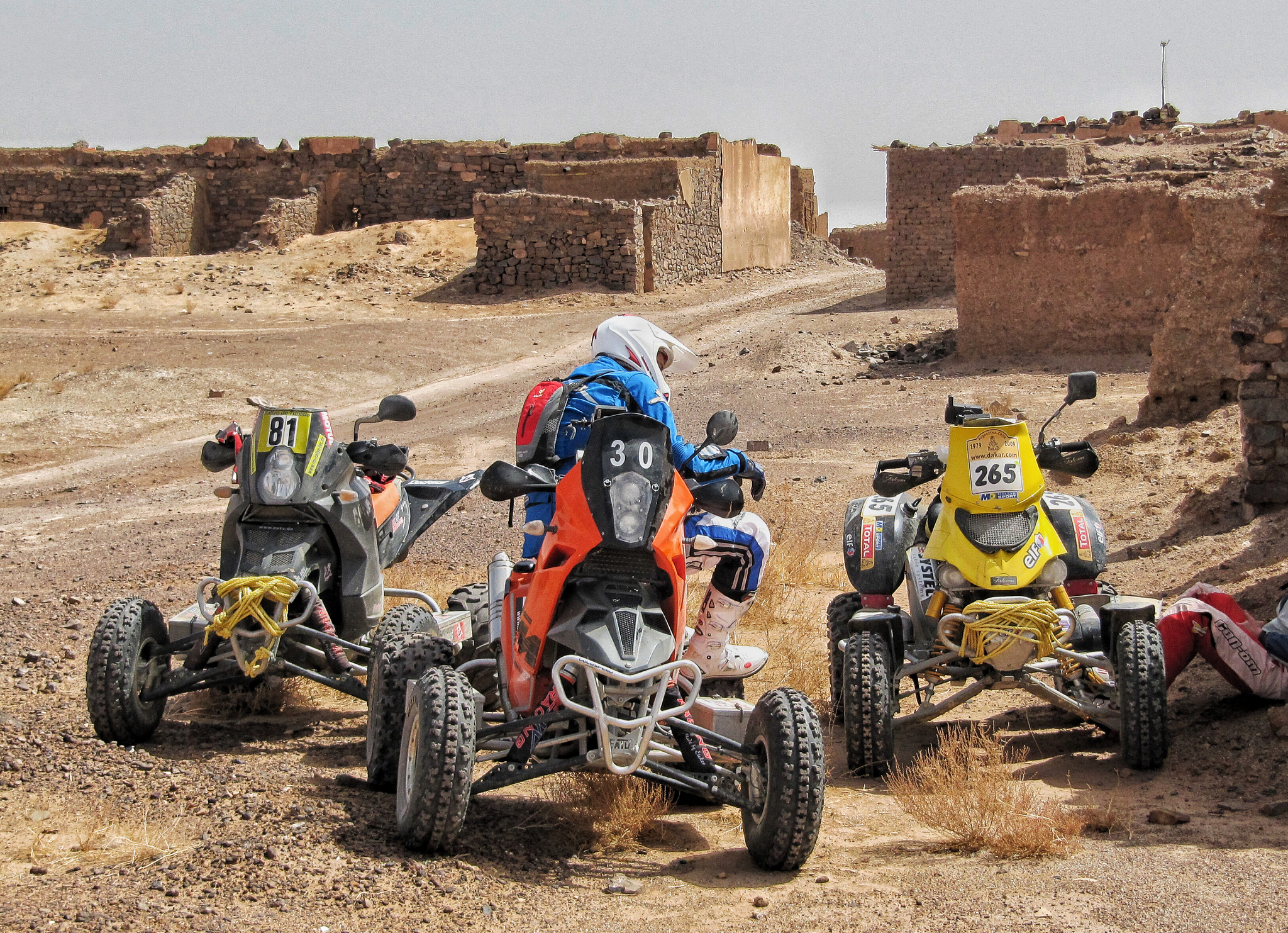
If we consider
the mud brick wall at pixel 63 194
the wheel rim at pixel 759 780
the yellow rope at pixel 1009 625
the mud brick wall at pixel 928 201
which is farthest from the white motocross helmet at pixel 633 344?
the mud brick wall at pixel 63 194

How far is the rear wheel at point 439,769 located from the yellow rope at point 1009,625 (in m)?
2.19

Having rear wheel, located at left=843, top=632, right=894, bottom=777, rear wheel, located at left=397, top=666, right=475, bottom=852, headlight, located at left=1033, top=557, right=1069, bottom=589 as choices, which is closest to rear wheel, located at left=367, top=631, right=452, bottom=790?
rear wheel, located at left=397, top=666, right=475, bottom=852

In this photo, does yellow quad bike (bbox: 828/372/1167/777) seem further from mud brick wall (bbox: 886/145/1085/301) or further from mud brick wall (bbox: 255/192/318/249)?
mud brick wall (bbox: 255/192/318/249)

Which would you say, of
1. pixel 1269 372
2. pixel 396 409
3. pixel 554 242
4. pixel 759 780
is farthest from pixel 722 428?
pixel 554 242

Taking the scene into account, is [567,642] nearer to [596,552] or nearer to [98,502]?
[596,552]

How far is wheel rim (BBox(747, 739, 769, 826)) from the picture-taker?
445 cm

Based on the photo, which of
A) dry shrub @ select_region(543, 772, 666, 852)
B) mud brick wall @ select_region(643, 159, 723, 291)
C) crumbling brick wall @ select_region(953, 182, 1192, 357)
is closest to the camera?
dry shrub @ select_region(543, 772, 666, 852)

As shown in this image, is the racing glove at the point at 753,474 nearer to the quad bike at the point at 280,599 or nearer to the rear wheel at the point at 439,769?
the quad bike at the point at 280,599

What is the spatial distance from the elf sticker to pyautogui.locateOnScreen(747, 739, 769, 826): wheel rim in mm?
1804

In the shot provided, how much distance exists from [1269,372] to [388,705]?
6913 mm

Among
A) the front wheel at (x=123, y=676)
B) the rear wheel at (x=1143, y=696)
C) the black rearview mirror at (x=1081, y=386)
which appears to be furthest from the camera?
the black rearview mirror at (x=1081, y=386)

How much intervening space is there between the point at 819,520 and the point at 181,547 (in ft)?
16.9

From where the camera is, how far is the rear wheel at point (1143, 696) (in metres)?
5.45

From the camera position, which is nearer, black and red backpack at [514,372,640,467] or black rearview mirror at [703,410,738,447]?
black rearview mirror at [703,410,738,447]
